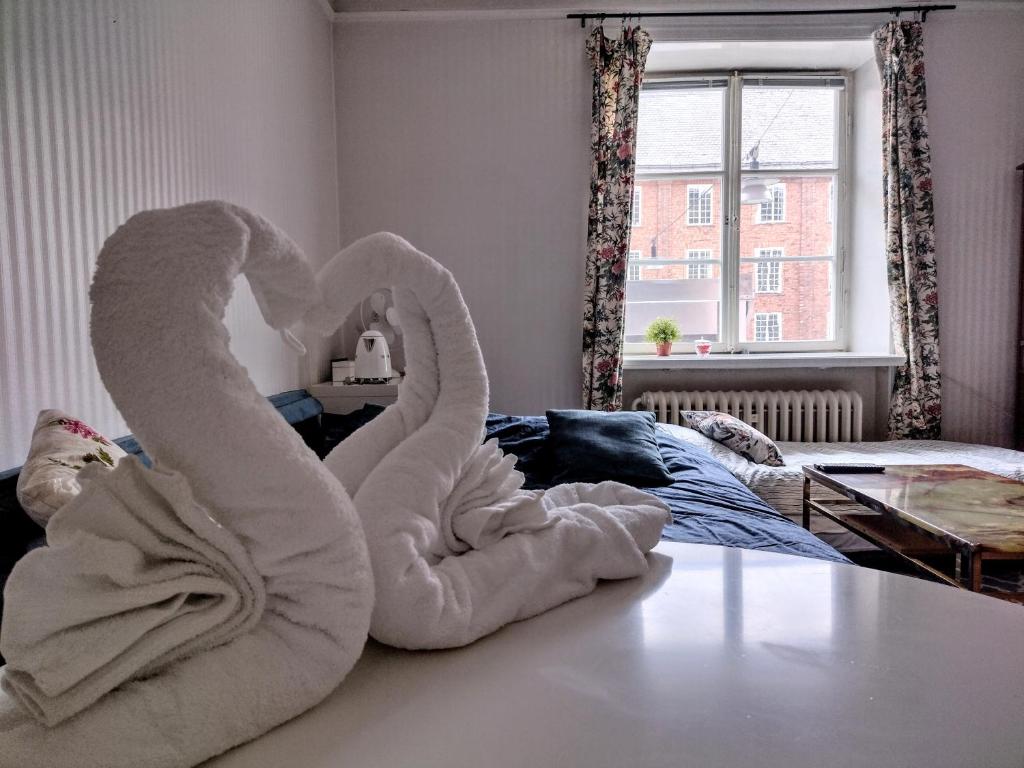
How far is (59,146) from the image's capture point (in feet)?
4.45

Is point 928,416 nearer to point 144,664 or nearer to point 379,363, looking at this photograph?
point 379,363

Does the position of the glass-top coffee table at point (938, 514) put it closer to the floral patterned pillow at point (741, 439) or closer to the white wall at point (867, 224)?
the floral patterned pillow at point (741, 439)

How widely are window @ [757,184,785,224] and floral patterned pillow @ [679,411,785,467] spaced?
1545 mm

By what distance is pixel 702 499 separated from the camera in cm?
183

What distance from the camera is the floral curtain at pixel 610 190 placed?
134 inches

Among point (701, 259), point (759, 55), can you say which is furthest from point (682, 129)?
point (701, 259)

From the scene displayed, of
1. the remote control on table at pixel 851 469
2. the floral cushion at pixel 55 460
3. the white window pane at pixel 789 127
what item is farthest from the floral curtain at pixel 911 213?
the floral cushion at pixel 55 460

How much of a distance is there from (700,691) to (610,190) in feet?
10.8

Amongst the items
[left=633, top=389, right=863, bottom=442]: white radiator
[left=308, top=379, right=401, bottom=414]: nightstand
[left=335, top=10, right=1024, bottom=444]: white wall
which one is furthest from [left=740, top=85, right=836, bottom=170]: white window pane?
[left=308, top=379, right=401, bottom=414]: nightstand

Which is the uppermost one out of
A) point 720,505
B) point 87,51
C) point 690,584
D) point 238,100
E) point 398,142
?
point 398,142

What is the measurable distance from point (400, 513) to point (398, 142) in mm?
3518

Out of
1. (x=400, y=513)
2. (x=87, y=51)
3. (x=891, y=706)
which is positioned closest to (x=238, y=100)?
(x=87, y=51)

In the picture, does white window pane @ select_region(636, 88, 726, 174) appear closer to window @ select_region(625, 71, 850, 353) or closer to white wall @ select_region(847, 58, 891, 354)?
window @ select_region(625, 71, 850, 353)

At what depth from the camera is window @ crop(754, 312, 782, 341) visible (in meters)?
3.99
